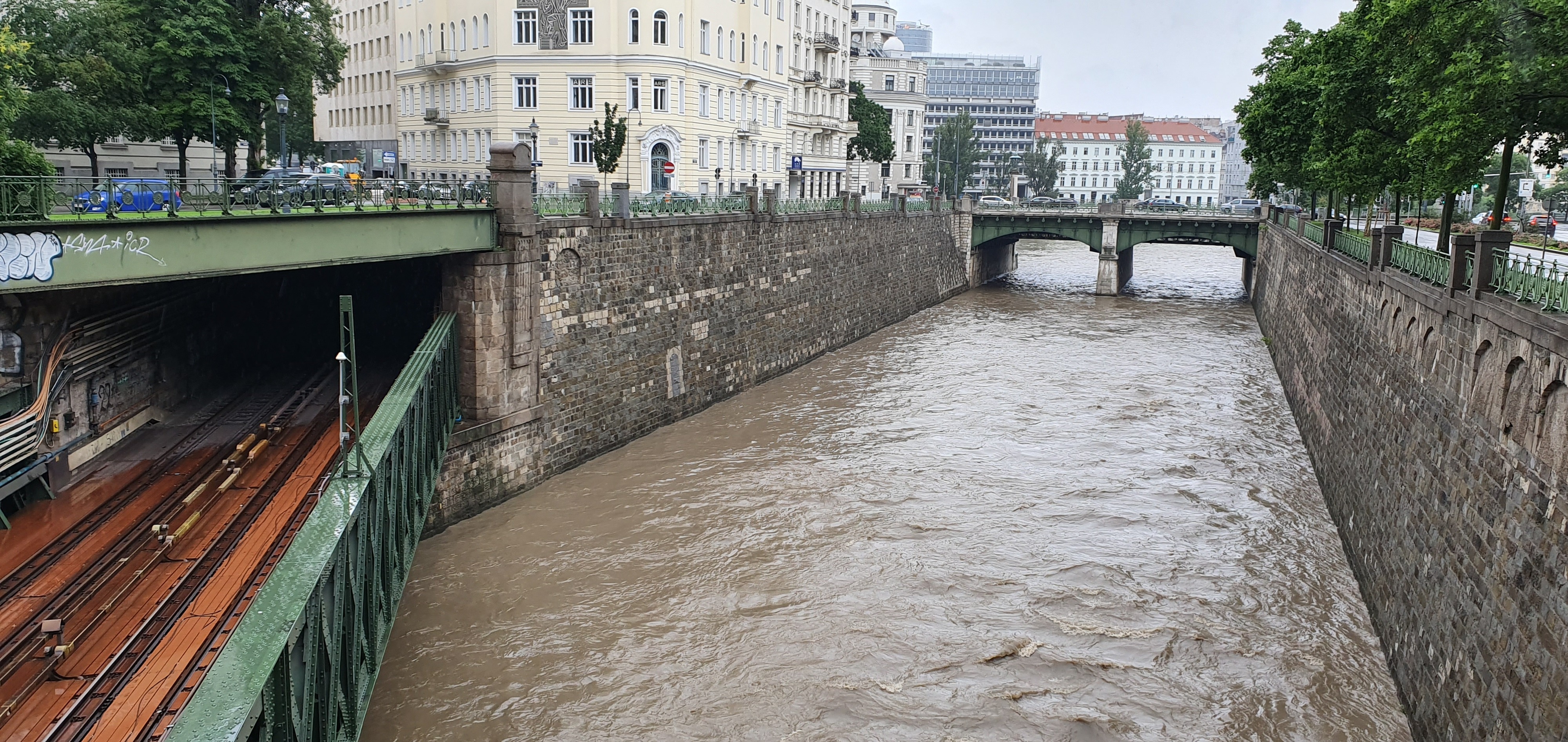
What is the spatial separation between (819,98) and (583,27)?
27.0 meters

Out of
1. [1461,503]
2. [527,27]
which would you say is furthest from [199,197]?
[527,27]

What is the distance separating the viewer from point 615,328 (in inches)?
1155

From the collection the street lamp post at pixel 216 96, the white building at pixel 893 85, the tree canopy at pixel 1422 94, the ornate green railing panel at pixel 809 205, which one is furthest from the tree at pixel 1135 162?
the street lamp post at pixel 216 96

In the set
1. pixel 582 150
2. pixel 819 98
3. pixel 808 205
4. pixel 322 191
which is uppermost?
pixel 819 98

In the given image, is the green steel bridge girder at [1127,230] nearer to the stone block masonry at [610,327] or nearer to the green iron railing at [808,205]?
the green iron railing at [808,205]

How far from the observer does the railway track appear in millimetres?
12211

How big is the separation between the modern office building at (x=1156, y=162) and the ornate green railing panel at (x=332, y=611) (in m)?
180

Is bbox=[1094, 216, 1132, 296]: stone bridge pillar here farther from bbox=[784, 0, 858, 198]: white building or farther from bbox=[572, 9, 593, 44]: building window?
bbox=[572, 9, 593, 44]: building window

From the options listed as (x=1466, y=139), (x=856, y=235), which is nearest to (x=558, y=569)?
(x=1466, y=139)

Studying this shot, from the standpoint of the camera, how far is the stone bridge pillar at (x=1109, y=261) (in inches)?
2697

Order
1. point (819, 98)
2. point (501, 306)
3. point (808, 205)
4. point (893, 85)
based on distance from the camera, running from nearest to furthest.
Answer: point (501, 306), point (808, 205), point (819, 98), point (893, 85)

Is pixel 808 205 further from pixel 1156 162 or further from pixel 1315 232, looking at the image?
pixel 1156 162

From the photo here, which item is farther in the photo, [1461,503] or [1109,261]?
[1109,261]

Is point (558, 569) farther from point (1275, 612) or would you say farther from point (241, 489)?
point (1275, 612)
